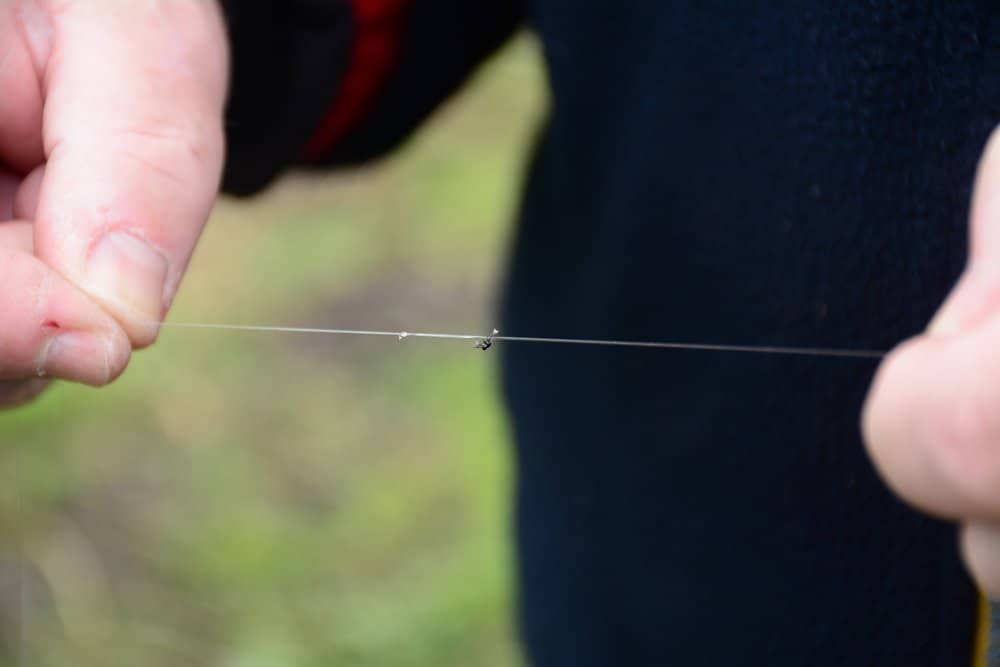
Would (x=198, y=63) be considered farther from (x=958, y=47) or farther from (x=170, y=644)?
(x=170, y=644)

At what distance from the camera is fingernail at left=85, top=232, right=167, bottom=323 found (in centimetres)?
77

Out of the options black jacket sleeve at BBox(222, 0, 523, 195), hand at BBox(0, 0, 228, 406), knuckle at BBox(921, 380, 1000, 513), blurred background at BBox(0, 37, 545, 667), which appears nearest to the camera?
knuckle at BBox(921, 380, 1000, 513)

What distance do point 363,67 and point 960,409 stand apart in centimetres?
86

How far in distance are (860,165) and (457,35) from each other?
60 centimetres

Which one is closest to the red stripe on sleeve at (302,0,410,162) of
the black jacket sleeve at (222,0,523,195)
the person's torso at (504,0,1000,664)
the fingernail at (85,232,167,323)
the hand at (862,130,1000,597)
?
the black jacket sleeve at (222,0,523,195)

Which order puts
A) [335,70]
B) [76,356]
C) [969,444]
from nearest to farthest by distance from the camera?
[969,444]
[76,356]
[335,70]

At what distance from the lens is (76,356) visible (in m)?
0.78

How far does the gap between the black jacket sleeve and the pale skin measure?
12 centimetres

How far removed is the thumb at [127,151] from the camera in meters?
0.78

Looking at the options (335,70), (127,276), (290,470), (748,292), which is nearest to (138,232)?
(127,276)

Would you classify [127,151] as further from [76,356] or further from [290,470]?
[290,470]

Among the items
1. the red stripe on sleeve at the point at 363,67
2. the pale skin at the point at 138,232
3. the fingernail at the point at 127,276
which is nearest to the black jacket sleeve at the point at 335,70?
the red stripe on sleeve at the point at 363,67

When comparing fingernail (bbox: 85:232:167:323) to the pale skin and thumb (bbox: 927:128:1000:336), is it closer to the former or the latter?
the pale skin

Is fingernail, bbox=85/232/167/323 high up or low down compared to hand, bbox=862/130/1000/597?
down
